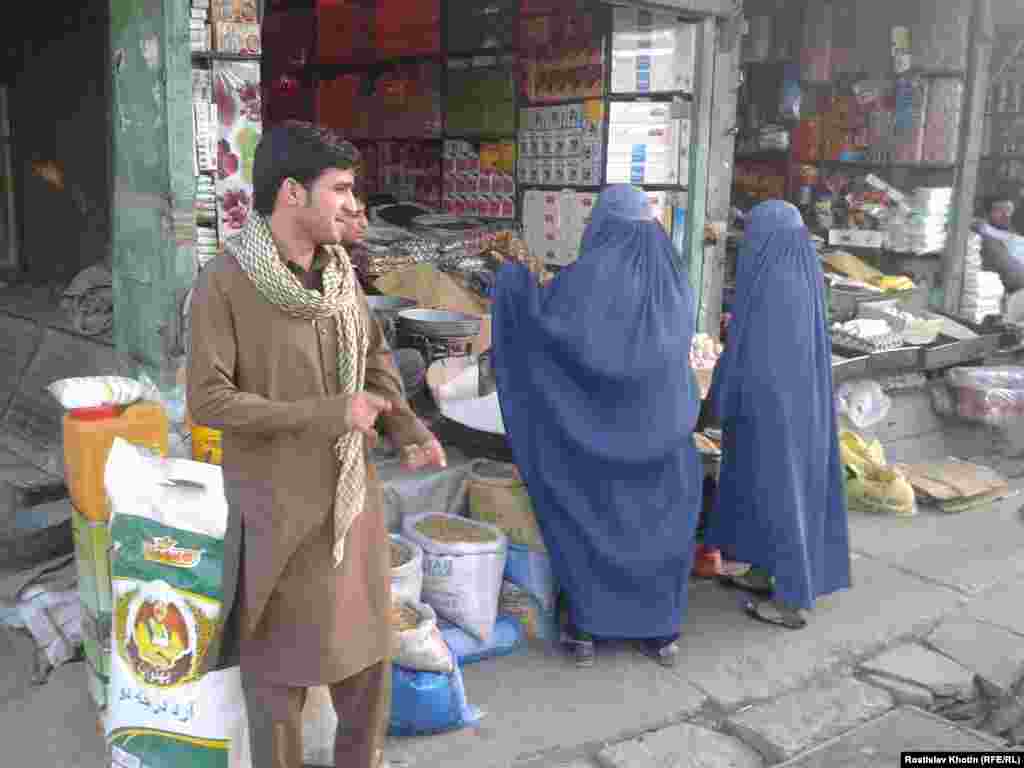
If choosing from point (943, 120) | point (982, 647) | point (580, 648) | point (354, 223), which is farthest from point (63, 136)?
point (943, 120)

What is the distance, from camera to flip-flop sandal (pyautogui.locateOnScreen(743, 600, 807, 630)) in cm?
417

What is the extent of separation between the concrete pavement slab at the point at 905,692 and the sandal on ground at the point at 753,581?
0.59 m

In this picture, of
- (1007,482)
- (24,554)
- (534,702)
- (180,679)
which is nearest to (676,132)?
(1007,482)

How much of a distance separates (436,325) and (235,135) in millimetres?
1260

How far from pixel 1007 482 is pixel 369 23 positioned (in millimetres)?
5481

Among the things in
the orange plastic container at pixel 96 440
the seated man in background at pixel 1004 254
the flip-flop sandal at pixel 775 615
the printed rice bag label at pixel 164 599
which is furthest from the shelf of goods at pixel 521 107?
the printed rice bag label at pixel 164 599

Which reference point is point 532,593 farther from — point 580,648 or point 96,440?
point 96,440

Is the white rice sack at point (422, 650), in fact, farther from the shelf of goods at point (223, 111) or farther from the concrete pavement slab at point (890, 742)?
the shelf of goods at point (223, 111)

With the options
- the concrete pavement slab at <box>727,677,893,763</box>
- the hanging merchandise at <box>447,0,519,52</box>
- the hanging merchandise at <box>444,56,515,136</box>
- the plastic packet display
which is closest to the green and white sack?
the concrete pavement slab at <box>727,677,893,763</box>

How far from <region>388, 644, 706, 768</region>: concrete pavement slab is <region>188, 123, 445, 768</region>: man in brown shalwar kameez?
0.82 m

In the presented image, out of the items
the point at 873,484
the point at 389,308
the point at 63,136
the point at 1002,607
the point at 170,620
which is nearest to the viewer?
the point at 170,620

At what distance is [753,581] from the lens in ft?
14.5

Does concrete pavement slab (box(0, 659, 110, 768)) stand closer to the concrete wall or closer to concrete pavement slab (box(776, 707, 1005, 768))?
concrete pavement slab (box(776, 707, 1005, 768))

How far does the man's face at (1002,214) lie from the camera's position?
27.8 ft
